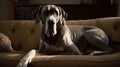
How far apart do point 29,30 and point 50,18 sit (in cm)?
55

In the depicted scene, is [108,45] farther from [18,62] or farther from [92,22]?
[18,62]

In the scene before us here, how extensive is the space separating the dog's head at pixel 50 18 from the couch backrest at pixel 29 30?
1.09 feet

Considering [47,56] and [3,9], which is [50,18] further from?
[3,9]

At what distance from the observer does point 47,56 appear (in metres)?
2.04

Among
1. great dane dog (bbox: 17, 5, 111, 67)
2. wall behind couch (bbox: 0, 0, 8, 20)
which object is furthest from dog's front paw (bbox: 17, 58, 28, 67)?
wall behind couch (bbox: 0, 0, 8, 20)

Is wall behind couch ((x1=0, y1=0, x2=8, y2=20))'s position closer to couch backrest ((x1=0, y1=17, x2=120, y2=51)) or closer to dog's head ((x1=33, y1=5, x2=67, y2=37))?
couch backrest ((x1=0, y1=17, x2=120, y2=51))

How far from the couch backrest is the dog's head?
1.09 feet

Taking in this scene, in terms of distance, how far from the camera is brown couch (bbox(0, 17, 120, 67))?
6.15ft

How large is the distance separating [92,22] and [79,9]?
748 mm

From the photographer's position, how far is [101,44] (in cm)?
246

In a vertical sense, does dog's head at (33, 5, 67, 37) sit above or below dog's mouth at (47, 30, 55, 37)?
above

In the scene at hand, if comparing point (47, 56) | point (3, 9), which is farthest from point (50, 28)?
point (3, 9)

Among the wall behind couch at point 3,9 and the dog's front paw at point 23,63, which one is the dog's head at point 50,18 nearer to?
the dog's front paw at point 23,63

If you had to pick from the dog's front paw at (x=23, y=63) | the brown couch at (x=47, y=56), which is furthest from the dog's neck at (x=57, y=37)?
the dog's front paw at (x=23, y=63)
